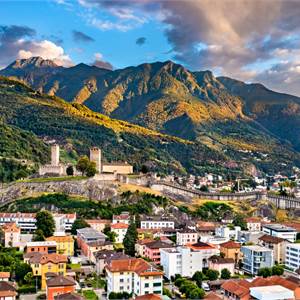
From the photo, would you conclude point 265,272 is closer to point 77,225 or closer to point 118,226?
point 118,226

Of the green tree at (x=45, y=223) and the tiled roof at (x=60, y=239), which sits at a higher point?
the green tree at (x=45, y=223)

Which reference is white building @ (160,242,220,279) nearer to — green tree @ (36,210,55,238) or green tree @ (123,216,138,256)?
green tree @ (123,216,138,256)

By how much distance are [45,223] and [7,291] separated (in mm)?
23786

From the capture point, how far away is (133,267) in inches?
1719

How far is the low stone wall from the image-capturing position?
82125 millimetres

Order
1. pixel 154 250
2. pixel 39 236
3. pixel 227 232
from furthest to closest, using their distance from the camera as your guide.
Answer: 1. pixel 227 232
2. pixel 39 236
3. pixel 154 250

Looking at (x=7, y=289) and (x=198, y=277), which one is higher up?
(x=7, y=289)

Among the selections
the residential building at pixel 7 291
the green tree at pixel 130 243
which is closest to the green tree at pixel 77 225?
the green tree at pixel 130 243

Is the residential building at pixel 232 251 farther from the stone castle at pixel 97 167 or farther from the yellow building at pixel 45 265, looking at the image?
the stone castle at pixel 97 167

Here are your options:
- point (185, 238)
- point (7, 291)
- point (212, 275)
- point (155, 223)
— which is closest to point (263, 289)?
point (212, 275)

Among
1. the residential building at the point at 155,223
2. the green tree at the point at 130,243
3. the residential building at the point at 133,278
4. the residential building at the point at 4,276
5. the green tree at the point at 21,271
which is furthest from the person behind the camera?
the residential building at the point at 155,223

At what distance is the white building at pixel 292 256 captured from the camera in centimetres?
5472

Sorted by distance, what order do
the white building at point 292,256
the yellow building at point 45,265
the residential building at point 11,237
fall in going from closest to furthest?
the yellow building at point 45,265 < the white building at point 292,256 < the residential building at point 11,237

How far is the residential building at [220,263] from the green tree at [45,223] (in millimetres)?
21675
